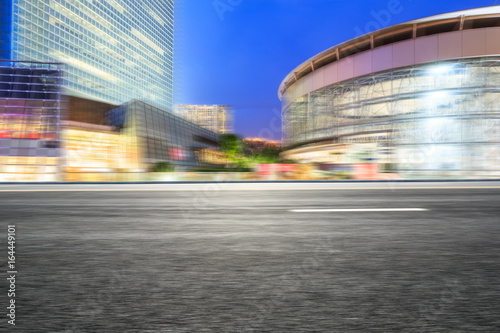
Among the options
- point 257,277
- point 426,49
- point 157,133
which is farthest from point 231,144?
point 257,277

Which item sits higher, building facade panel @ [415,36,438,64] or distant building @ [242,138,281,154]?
building facade panel @ [415,36,438,64]

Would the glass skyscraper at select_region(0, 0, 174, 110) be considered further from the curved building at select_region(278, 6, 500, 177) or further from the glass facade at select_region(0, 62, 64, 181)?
the curved building at select_region(278, 6, 500, 177)

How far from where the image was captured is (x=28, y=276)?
6.65 ft

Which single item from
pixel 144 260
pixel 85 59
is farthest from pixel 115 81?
pixel 144 260

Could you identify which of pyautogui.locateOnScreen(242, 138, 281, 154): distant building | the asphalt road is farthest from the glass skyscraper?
the asphalt road

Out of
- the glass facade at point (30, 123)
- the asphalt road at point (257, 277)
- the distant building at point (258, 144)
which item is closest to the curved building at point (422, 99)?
the distant building at point (258, 144)

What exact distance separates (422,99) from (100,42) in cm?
6901

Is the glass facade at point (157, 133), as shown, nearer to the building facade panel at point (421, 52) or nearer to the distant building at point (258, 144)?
the distant building at point (258, 144)

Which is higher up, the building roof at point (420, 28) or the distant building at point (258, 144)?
the building roof at point (420, 28)

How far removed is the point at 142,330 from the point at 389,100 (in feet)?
102

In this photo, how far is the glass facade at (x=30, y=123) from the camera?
21.0m

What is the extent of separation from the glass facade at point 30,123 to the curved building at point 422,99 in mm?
21543

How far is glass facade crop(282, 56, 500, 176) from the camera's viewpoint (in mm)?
26547

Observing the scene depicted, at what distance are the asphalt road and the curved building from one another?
22.5 m
